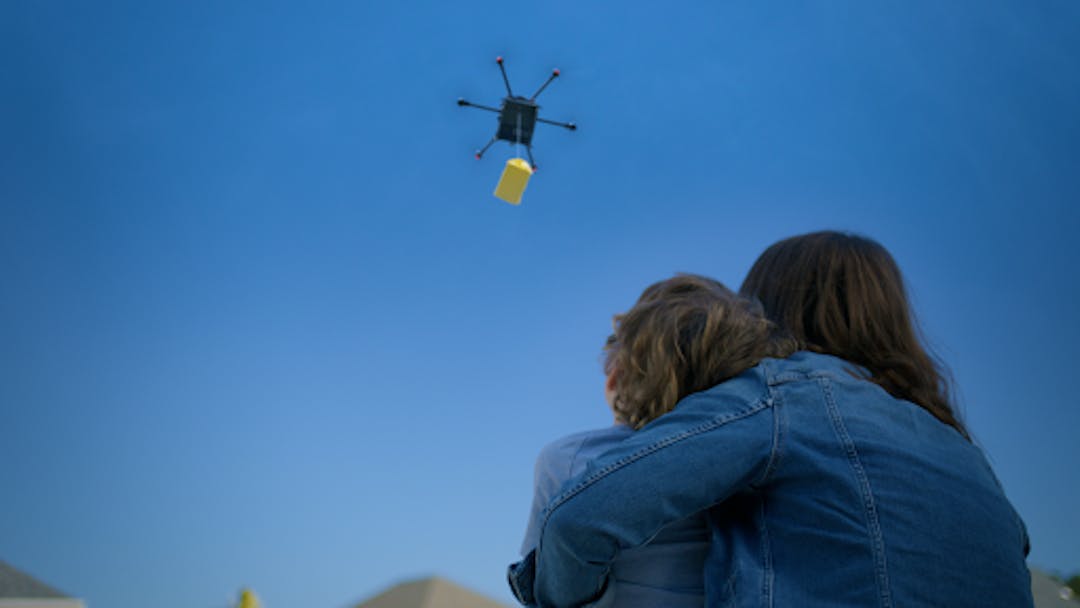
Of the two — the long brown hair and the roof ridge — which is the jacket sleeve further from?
the roof ridge

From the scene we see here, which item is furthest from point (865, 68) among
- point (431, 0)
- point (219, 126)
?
point (219, 126)

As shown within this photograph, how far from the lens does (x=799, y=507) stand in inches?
41.4

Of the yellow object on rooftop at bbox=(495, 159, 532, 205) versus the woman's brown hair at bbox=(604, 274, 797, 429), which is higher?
the yellow object on rooftop at bbox=(495, 159, 532, 205)

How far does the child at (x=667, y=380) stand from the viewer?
3.84 ft

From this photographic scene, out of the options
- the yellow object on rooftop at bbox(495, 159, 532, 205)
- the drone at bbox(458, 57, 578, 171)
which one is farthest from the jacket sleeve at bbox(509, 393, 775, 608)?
the drone at bbox(458, 57, 578, 171)

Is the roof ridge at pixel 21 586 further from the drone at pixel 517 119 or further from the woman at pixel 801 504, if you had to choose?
the woman at pixel 801 504

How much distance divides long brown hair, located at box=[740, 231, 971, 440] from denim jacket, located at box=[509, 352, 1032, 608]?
17cm

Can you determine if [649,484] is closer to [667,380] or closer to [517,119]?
[667,380]

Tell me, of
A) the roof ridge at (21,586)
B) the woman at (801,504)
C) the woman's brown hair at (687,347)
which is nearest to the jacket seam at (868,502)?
the woman at (801,504)

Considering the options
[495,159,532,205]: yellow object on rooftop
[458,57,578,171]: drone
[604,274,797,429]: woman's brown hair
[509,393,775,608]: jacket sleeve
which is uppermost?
[458,57,578,171]: drone

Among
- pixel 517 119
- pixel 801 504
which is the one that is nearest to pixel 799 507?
pixel 801 504

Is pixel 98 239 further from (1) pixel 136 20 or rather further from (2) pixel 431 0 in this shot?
(2) pixel 431 0

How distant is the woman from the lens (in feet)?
3.33

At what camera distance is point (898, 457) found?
3.49 ft
